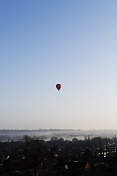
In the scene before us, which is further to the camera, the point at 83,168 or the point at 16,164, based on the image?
the point at 16,164

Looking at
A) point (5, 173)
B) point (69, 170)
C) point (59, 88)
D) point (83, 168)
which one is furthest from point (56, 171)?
point (59, 88)

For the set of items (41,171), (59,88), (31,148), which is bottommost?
(41,171)

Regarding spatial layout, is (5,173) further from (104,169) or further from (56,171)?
(104,169)

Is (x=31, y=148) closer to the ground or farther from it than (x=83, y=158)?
farther from it

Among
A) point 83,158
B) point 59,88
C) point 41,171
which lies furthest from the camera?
point 83,158

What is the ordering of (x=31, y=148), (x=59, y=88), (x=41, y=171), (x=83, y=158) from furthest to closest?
(x=83, y=158), (x=31, y=148), (x=41, y=171), (x=59, y=88)

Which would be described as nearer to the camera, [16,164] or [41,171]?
[41,171]

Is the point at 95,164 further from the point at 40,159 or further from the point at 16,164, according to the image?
the point at 16,164

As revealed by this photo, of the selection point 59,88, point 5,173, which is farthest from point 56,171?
point 59,88

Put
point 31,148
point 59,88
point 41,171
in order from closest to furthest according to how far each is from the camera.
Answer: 1. point 59,88
2. point 41,171
3. point 31,148
